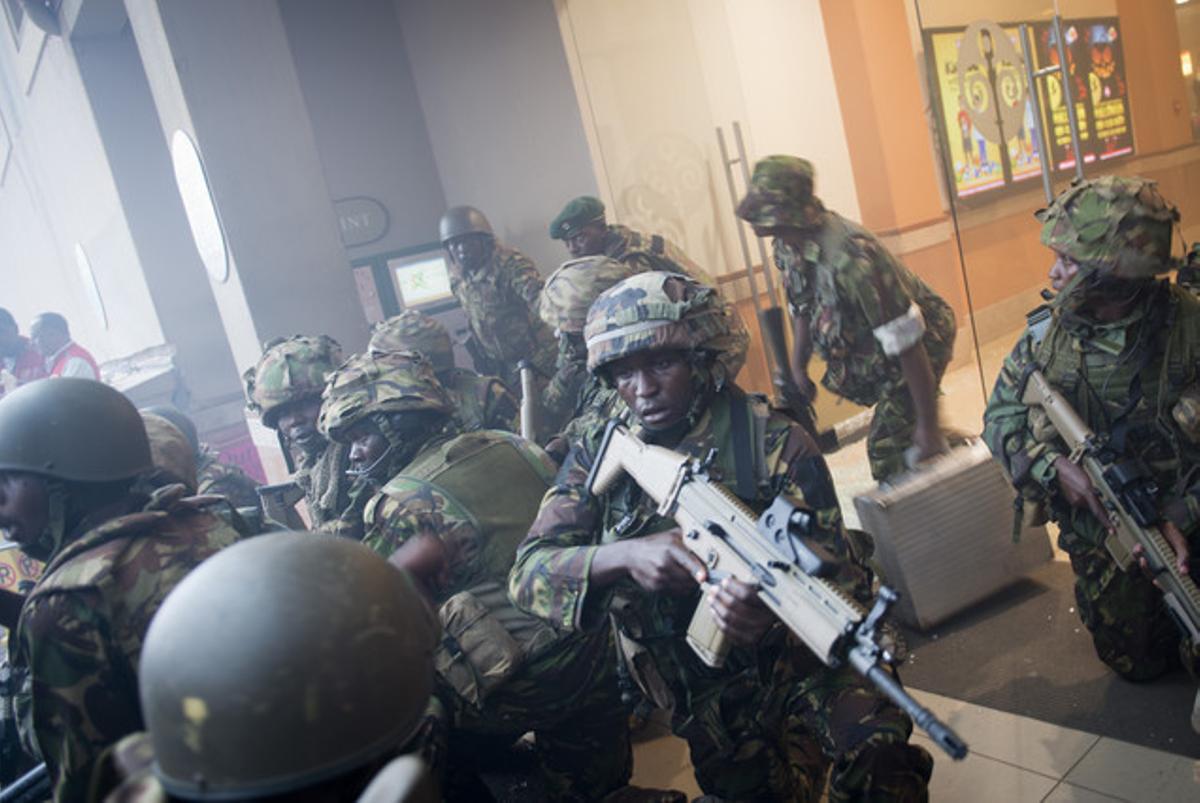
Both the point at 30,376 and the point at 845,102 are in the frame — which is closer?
the point at 845,102

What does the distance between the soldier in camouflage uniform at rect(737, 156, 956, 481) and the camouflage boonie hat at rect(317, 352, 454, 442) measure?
168 centimetres

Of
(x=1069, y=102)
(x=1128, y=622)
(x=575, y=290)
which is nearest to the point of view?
(x=1128, y=622)

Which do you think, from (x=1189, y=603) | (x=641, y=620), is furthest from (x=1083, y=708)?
(x=641, y=620)

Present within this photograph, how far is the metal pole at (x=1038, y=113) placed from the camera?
4188mm

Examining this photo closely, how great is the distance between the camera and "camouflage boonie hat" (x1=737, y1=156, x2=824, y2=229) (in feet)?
12.8

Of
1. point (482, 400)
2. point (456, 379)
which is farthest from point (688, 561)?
point (456, 379)

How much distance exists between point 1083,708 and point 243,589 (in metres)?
2.88

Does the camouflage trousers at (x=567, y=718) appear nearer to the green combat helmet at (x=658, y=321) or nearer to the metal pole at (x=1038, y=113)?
the green combat helmet at (x=658, y=321)

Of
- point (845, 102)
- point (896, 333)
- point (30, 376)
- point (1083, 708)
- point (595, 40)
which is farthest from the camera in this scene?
point (30, 376)

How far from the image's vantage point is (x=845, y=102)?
6.92m

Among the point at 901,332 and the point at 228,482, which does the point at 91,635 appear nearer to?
the point at 228,482

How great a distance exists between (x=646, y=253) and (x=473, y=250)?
174 centimetres

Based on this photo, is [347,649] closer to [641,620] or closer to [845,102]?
[641,620]

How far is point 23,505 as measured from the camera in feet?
7.17
